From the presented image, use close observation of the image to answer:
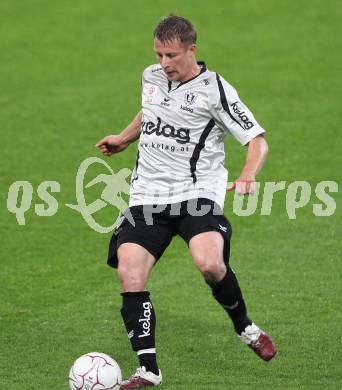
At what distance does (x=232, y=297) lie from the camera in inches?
342

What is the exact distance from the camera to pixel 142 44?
22141mm

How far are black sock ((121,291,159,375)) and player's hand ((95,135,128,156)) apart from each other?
1.33m

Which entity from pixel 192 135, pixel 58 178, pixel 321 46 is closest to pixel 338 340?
pixel 192 135

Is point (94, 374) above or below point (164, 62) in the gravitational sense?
below

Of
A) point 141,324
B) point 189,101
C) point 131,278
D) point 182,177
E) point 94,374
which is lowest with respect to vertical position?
point 94,374

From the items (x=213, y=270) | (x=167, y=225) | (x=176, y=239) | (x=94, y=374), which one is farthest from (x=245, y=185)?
(x=176, y=239)

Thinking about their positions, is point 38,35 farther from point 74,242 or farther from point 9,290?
point 9,290

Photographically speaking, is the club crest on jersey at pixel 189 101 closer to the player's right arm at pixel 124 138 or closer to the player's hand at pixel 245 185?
the player's right arm at pixel 124 138

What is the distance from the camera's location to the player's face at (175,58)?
8.54m

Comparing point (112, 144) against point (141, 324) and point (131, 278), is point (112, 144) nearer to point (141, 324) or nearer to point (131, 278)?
point (131, 278)

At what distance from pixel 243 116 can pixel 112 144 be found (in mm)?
1177

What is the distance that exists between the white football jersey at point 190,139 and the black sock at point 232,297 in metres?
0.59

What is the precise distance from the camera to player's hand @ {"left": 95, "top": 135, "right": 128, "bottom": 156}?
30.3 ft

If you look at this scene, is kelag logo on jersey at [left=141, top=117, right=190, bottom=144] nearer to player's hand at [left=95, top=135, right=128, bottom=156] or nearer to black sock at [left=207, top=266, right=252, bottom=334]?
player's hand at [left=95, top=135, right=128, bottom=156]
